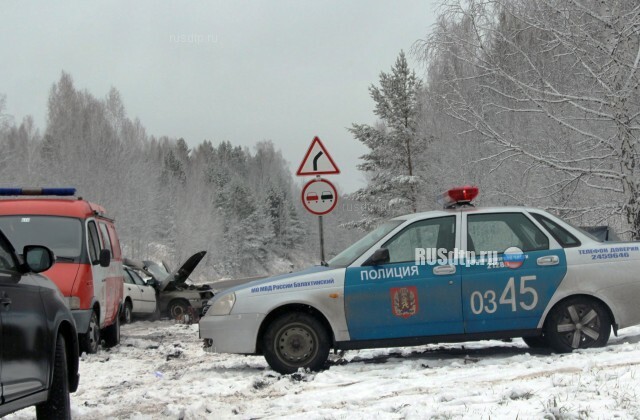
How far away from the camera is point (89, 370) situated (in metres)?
8.90

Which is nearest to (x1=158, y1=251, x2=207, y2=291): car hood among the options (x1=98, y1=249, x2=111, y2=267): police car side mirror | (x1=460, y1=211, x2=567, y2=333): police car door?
(x1=98, y1=249, x2=111, y2=267): police car side mirror

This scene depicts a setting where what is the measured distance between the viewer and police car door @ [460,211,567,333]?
7539mm

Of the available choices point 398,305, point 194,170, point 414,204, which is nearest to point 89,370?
point 398,305

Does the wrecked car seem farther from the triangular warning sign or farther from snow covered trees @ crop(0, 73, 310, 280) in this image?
snow covered trees @ crop(0, 73, 310, 280)

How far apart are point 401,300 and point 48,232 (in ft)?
18.2

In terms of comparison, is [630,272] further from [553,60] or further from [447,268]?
[553,60]

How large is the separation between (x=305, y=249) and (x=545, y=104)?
90072 millimetres

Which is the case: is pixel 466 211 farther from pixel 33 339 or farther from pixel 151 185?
pixel 151 185

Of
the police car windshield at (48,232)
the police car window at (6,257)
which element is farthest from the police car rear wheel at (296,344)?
the police car windshield at (48,232)

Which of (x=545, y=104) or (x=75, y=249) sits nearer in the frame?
(x=75, y=249)

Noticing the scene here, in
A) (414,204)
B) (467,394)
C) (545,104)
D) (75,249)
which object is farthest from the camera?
(414,204)

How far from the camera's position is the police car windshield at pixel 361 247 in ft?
25.5

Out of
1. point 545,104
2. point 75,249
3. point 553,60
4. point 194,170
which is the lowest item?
point 75,249

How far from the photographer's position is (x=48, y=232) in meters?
10.4
